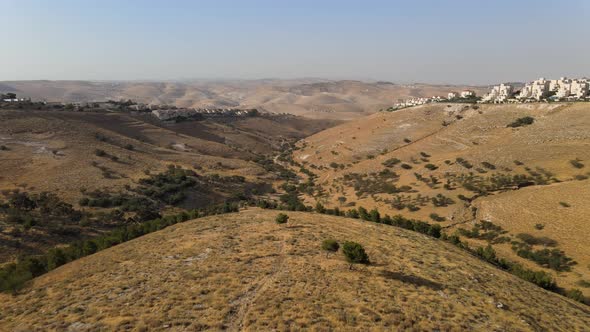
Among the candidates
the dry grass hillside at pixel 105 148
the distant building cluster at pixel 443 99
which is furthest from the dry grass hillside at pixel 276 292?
the distant building cluster at pixel 443 99

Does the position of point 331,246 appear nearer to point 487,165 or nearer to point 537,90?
point 487,165

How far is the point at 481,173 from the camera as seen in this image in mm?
47125

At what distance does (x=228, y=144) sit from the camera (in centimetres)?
9775

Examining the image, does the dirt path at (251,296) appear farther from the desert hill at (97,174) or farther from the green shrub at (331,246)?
the desert hill at (97,174)

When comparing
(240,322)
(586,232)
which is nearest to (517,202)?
(586,232)

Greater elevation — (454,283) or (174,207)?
(454,283)

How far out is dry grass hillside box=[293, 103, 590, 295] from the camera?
3225 centimetres

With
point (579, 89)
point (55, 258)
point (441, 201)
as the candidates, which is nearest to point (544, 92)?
point (579, 89)

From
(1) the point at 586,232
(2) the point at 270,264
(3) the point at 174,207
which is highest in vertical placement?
(2) the point at 270,264

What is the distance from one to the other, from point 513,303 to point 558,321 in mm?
1858

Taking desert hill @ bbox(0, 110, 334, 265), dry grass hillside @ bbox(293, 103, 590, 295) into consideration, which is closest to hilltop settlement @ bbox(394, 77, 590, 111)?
dry grass hillside @ bbox(293, 103, 590, 295)

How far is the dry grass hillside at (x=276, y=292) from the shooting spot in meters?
13.5

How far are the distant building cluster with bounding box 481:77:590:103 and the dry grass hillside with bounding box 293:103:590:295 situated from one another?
79.6 feet

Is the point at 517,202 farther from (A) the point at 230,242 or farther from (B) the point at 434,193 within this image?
(A) the point at 230,242
